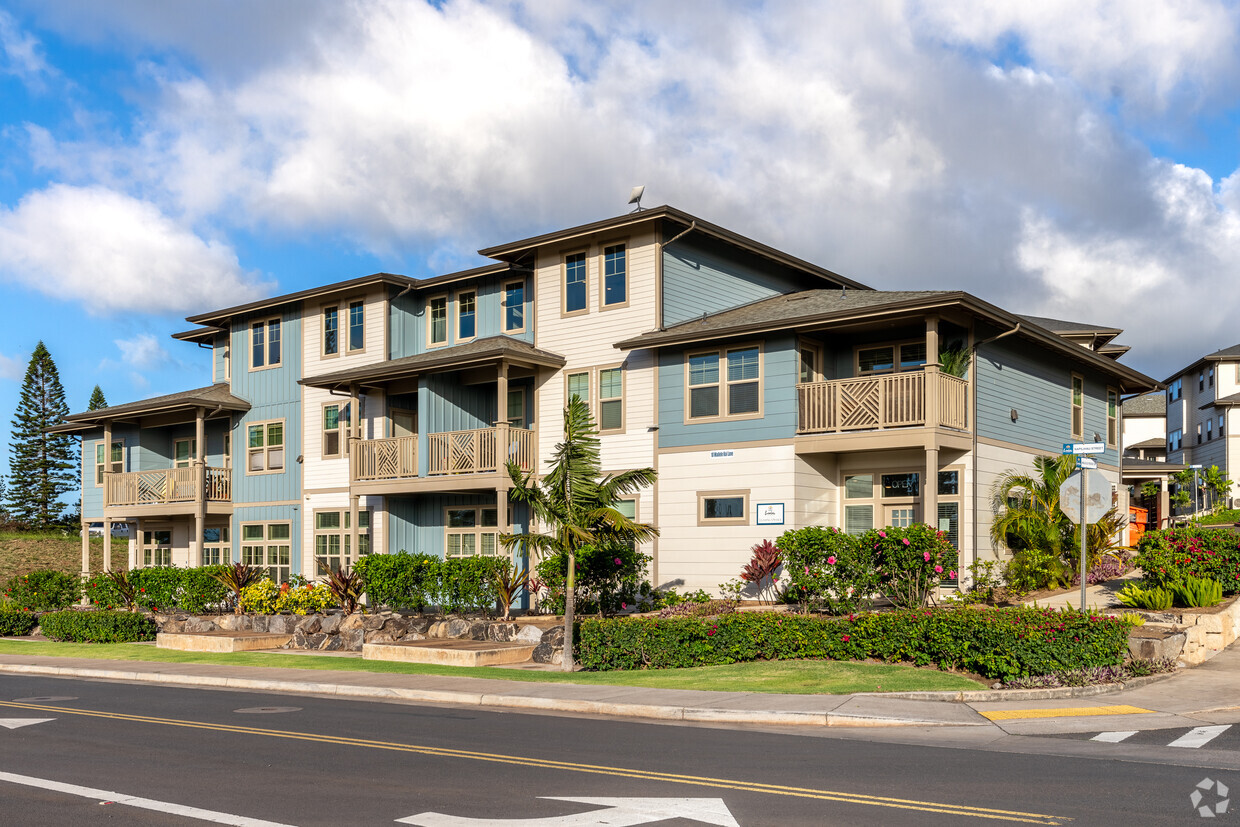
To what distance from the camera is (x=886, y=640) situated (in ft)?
55.1

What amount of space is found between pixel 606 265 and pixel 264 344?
44.3 ft

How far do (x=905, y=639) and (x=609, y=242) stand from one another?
13299 mm

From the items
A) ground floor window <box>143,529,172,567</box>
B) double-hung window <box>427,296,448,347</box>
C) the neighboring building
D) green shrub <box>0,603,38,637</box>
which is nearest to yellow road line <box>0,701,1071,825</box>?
the neighboring building

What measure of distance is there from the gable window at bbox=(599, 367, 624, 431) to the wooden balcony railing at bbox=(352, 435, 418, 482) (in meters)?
5.40

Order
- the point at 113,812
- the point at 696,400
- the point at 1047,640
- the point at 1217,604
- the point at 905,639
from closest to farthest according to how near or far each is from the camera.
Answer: the point at 113,812 → the point at 1047,640 → the point at 905,639 → the point at 1217,604 → the point at 696,400

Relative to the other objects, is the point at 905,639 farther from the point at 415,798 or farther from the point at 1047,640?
the point at 415,798

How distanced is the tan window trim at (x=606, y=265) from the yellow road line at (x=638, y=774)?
1497 centimetres

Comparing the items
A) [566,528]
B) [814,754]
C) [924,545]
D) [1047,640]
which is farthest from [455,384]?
[814,754]

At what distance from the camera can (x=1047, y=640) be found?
48.4 feet

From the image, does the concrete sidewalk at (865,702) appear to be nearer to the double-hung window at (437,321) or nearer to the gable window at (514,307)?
the gable window at (514,307)

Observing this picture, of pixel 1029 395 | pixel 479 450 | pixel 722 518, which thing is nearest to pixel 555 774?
pixel 722 518

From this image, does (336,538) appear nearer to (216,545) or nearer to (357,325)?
(357,325)

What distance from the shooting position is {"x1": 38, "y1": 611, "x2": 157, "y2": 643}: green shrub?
90.2 feet

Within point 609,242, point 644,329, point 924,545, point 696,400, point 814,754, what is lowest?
point 814,754
